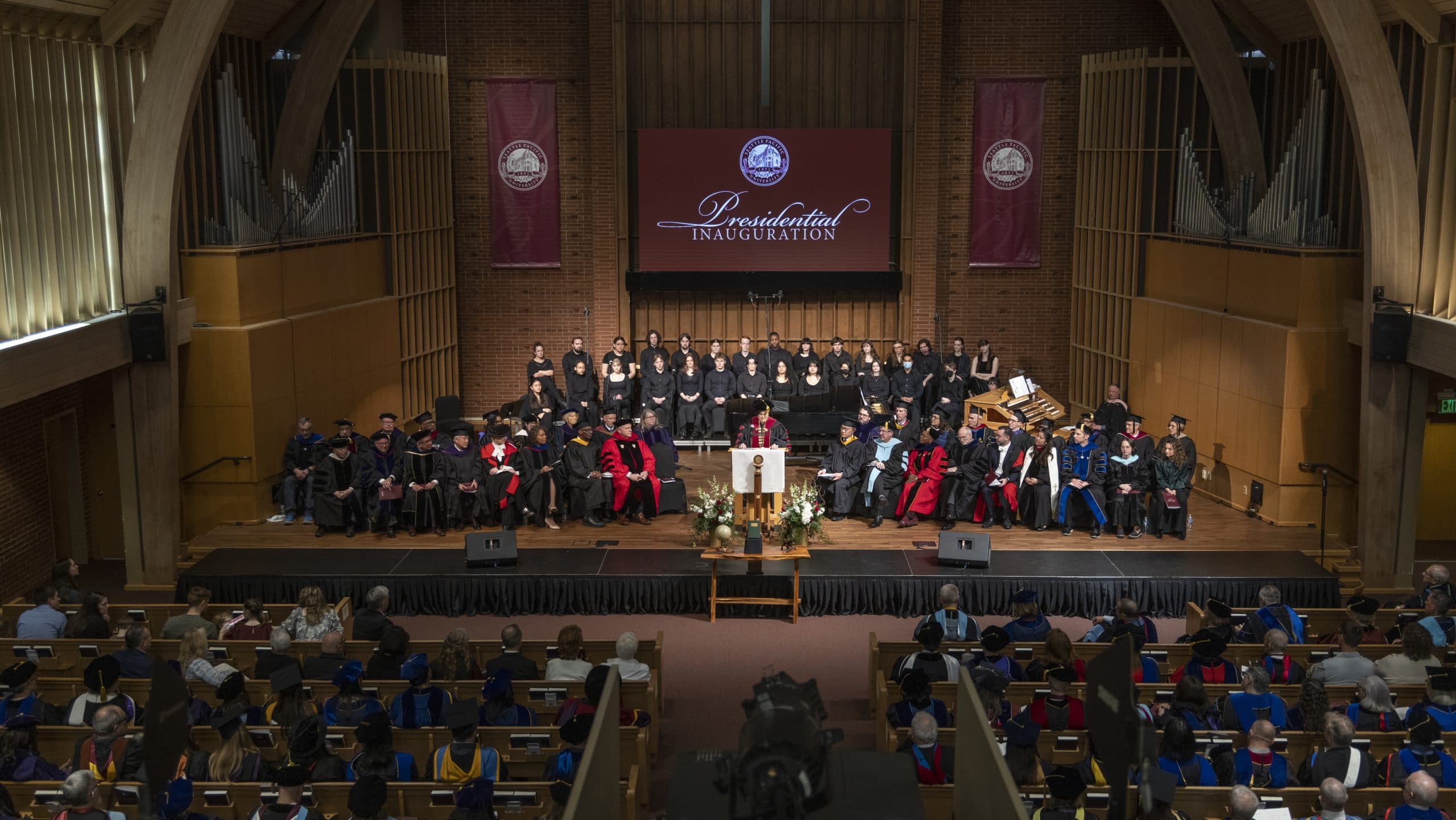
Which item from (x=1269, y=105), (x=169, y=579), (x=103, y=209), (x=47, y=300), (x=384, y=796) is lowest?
(x=169, y=579)

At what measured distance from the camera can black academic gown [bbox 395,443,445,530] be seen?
48.1 feet

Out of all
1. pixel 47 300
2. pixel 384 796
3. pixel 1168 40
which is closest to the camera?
pixel 384 796

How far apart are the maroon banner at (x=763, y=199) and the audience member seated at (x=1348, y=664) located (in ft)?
37.0

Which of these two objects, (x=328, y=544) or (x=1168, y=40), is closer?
(x=328, y=544)

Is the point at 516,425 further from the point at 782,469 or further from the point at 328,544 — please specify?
the point at 782,469

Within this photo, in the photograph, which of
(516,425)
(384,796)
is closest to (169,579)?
(516,425)

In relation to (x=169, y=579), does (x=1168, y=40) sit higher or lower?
higher

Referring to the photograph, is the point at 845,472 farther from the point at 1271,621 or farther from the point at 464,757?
the point at 464,757

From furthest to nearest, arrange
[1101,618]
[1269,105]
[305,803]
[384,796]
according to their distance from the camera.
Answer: [1269,105]
[1101,618]
[305,803]
[384,796]

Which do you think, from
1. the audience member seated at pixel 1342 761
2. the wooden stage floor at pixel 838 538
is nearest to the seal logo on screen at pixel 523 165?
the wooden stage floor at pixel 838 538

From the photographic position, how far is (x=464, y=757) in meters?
7.86

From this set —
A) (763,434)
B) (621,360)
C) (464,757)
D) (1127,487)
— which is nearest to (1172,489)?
(1127,487)

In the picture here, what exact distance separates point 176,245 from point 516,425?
429cm

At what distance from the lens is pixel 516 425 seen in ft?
53.7
